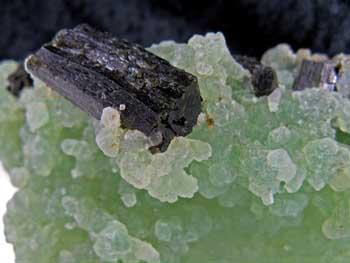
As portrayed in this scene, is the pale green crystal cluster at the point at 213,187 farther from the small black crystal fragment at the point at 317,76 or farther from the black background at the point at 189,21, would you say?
the black background at the point at 189,21

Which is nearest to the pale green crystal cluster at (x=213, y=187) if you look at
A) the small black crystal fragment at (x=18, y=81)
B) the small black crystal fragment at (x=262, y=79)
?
the small black crystal fragment at (x=262, y=79)

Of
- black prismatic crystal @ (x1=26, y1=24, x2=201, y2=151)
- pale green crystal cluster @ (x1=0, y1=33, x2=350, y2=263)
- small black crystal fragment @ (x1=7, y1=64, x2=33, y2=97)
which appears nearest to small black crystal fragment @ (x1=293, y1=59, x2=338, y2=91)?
pale green crystal cluster @ (x1=0, y1=33, x2=350, y2=263)

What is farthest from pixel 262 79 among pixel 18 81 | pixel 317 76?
pixel 18 81

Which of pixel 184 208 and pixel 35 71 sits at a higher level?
pixel 35 71

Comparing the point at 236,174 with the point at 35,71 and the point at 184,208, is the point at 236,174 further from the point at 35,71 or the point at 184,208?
the point at 35,71

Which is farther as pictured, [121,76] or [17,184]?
[17,184]

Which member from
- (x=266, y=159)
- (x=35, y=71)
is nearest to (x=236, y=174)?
(x=266, y=159)
